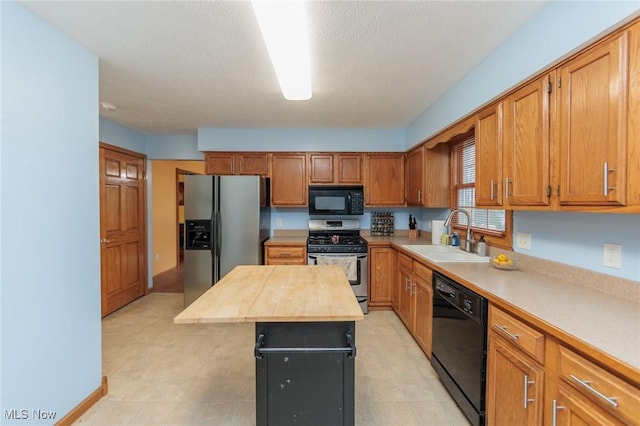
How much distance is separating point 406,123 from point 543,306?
2.91 meters

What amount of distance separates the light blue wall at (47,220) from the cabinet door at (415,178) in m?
3.16

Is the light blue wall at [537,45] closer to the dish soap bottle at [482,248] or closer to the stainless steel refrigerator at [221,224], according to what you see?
the dish soap bottle at [482,248]

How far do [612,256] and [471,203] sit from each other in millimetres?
1602

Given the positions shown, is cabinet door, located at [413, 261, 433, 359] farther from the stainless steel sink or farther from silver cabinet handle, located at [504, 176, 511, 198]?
silver cabinet handle, located at [504, 176, 511, 198]

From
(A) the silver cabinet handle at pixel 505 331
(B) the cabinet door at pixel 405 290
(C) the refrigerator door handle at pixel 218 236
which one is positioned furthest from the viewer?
(C) the refrigerator door handle at pixel 218 236

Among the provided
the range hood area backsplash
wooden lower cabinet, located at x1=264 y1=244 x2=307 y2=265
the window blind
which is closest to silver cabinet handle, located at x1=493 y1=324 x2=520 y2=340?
the range hood area backsplash

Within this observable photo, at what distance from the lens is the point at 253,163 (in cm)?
394

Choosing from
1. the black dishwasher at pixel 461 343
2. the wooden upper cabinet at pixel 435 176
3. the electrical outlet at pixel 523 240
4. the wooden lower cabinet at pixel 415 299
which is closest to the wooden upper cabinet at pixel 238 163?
the wooden upper cabinet at pixel 435 176

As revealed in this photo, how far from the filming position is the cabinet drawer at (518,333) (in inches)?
47.6

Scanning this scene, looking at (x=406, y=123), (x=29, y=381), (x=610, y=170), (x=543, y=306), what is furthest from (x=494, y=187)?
(x=29, y=381)

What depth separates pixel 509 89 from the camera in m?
1.79

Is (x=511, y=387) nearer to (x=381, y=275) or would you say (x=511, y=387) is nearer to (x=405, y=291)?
(x=405, y=291)

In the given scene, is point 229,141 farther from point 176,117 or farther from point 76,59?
point 76,59

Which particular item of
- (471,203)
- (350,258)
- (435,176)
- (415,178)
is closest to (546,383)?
(471,203)
